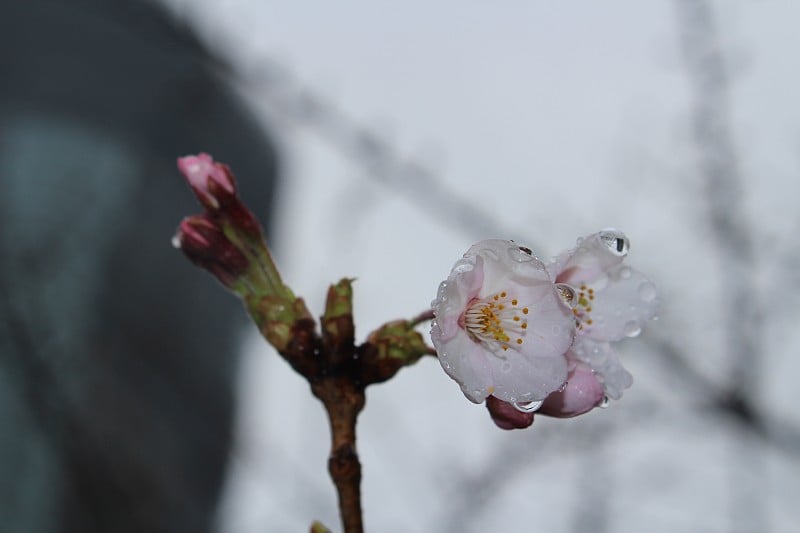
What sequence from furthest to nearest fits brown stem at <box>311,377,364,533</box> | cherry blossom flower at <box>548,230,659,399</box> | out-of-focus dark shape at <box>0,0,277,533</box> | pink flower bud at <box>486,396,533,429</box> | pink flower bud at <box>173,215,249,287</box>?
out-of-focus dark shape at <box>0,0,277,533</box> < pink flower bud at <box>173,215,249,287</box> < cherry blossom flower at <box>548,230,659,399</box> < pink flower bud at <box>486,396,533,429</box> < brown stem at <box>311,377,364,533</box>

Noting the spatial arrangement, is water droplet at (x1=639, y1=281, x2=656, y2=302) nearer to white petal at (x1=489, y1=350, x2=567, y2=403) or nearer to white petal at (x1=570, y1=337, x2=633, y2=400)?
white petal at (x1=570, y1=337, x2=633, y2=400)

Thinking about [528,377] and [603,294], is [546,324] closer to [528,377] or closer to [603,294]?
[528,377]

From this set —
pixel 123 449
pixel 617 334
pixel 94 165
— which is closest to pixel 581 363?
pixel 617 334

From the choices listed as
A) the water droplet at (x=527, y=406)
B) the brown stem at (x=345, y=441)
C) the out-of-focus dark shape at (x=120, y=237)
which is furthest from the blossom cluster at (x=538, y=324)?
the out-of-focus dark shape at (x=120, y=237)

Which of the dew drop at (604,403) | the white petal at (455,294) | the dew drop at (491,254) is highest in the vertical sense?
the dew drop at (491,254)

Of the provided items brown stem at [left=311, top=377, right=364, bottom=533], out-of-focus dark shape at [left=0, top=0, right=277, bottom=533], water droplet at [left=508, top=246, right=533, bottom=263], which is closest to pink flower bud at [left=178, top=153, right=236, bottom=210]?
brown stem at [left=311, top=377, right=364, bottom=533]

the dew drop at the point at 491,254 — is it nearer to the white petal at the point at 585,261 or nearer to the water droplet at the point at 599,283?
the white petal at the point at 585,261
